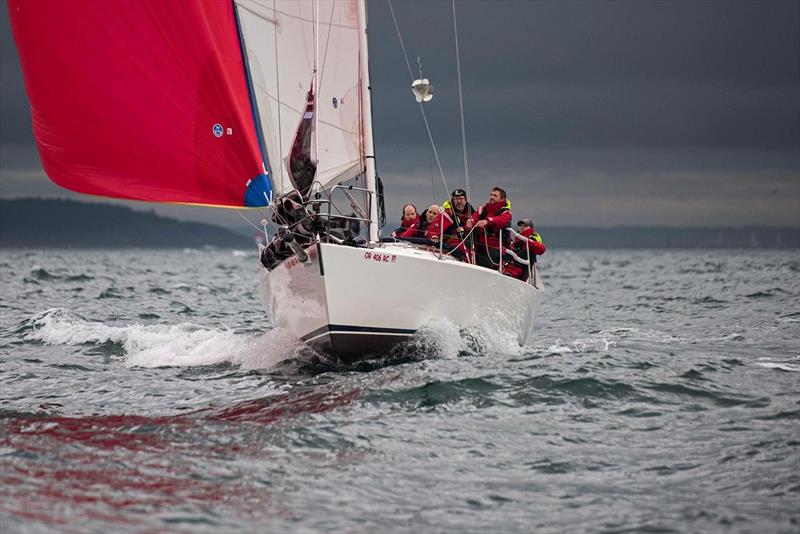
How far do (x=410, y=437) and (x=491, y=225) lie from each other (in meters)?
5.29

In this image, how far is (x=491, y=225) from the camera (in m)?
12.4

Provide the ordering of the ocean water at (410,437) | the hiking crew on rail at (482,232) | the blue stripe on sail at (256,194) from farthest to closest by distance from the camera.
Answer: the hiking crew on rail at (482,232)
the blue stripe on sail at (256,194)
the ocean water at (410,437)

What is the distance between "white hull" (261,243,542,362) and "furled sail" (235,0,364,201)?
4.72 feet

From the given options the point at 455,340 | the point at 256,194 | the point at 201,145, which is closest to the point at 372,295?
the point at 455,340

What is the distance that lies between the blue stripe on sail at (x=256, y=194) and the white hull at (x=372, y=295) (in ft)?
2.37

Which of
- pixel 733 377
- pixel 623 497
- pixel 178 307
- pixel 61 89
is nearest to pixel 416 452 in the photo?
pixel 623 497

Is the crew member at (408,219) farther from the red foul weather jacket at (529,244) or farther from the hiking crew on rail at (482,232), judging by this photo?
the red foul weather jacket at (529,244)

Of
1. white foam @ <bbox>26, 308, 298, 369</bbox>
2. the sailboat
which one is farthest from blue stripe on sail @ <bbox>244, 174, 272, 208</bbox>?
white foam @ <bbox>26, 308, 298, 369</bbox>

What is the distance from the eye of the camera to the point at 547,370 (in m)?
10.4

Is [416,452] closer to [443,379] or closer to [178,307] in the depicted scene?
[443,379]

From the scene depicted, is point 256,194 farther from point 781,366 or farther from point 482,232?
point 781,366

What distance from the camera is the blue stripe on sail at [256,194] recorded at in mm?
10703

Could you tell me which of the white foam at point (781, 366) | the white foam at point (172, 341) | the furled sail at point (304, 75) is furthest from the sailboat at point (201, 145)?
the white foam at point (781, 366)

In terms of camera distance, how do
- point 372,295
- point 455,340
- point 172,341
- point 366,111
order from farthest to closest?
1. point 172,341
2. point 366,111
3. point 455,340
4. point 372,295
